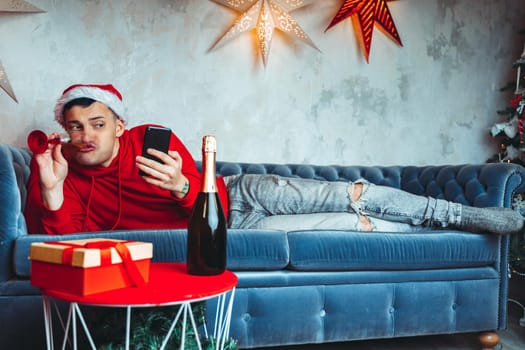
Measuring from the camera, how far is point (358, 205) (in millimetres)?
1923

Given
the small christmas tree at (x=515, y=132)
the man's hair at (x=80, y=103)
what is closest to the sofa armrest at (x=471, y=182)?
the small christmas tree at (x=515, y=132)

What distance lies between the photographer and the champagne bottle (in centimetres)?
98

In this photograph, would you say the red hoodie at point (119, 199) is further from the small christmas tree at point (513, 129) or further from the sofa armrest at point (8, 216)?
the small christmas tree at point (513, 129)

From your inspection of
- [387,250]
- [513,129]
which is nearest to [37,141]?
[387,250]

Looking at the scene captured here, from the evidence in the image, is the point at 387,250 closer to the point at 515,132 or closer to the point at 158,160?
the point at 158,160

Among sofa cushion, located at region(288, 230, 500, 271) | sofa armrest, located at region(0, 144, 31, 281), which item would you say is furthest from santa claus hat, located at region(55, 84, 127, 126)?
sofa cushion, located at region(288, 230, 500, 271)

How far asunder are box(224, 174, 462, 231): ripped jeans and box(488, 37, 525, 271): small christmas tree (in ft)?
3.16

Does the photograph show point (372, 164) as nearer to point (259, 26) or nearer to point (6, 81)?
point (259, 26)

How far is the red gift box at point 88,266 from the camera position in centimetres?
80

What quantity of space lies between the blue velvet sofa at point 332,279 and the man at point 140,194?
0.09 meters

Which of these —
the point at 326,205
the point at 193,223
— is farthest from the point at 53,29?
the point at 193,223

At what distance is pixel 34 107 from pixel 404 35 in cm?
225

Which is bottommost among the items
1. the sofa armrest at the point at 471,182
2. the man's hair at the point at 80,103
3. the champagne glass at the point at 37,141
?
the sofa armrest at the point at 471,182

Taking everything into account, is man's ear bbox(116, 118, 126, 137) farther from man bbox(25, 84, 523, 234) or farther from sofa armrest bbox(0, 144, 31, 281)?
sofa armrest bbox(0, 144, 31, 281)
